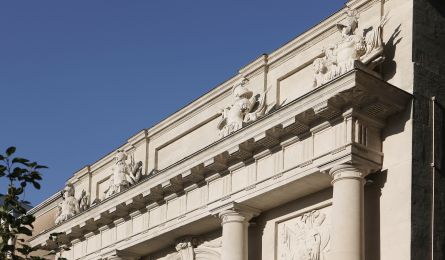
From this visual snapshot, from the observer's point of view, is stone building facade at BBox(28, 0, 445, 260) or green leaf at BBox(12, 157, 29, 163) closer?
green leaf at BBox(12, 157, 29, 163)

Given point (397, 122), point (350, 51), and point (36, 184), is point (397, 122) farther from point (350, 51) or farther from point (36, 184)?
point (36, 184)

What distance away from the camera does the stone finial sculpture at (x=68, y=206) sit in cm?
3531

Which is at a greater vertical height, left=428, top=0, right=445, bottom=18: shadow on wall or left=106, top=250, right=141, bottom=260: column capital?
left=428, top=0, right=445, bottom=18: shadow on wall

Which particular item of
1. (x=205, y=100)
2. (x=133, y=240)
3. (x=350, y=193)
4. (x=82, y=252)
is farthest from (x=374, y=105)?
(x=82, y=252)

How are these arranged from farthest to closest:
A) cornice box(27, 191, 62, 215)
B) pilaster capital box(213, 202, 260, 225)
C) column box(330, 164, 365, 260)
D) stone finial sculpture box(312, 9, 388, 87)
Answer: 1. cornice box(27, 191, 62, 215)
2. pilaster capital box(213, 202, 260, 225)
3. stone finial sculpture box(312, 9, 388, 87)
4. column box(330, 164, 365, 260)

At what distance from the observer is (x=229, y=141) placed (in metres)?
25.2

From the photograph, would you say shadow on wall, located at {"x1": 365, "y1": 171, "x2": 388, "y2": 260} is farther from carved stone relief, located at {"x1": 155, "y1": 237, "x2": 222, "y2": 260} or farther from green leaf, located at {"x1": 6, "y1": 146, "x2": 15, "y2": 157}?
green leaf, located at {"x1": 6, "y1": 146, "x2": 15, "y2": 157}

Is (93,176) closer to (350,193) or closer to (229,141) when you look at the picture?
(229,141)

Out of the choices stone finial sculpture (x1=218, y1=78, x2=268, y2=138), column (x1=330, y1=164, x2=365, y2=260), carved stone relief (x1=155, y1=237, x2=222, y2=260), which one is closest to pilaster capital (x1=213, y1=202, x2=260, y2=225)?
carved stone relief (x1=155, y1=237, x2=222, y2=260)

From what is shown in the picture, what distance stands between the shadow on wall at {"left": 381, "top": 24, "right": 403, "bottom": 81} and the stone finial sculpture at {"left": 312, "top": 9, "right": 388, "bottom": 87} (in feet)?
0.70

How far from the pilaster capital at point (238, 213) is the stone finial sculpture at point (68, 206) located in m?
10.8

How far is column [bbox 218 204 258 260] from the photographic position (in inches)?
988

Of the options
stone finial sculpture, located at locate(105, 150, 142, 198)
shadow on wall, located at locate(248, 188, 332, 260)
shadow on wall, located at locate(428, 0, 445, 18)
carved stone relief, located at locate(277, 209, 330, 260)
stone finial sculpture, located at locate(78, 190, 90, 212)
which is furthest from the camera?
stone finial sculpture, located at locate(78, 190, 90, 212)

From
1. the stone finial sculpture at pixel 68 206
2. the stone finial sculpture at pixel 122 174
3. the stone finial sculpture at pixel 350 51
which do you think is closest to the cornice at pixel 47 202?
the stone finial sculpture at pixel 68 206
